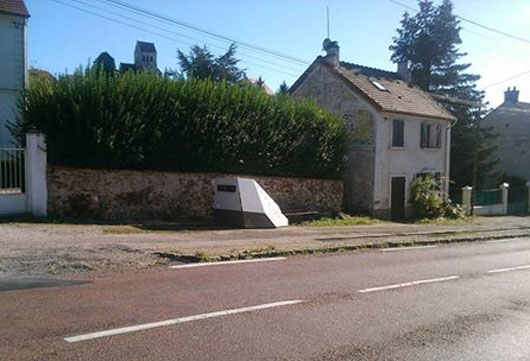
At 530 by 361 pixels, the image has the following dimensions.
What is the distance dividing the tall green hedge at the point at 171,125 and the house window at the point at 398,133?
224 inches

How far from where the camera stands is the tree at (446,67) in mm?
40000

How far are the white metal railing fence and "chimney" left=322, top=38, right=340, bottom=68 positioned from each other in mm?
18581

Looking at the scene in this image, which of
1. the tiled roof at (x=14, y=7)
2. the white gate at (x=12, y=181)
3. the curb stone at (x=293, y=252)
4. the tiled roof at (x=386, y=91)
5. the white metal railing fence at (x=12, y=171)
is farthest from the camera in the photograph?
the tiled roof at (x=386, y=91)

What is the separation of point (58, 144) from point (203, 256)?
8.31 meters

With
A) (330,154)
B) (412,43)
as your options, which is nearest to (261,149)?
(330,154)

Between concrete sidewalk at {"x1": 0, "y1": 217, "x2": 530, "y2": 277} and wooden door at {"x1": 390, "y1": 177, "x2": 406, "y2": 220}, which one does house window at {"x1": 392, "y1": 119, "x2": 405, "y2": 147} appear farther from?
concrete sidewalk at {"x1": 0, "y1": 217, "x2": 530, "y2": 277}

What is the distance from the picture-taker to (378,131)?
88.8 ft

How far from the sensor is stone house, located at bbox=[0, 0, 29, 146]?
23297 mm

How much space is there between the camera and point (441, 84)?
42.3 meters

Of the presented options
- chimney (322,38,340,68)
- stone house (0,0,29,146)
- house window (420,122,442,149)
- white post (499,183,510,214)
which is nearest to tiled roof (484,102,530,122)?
white post (499,183,510,214)

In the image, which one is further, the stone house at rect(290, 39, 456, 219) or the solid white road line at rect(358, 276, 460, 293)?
the stone house at rect(290, 39, 456, 219)

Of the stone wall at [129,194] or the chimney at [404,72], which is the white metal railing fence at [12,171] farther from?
the chimney at [404,72]

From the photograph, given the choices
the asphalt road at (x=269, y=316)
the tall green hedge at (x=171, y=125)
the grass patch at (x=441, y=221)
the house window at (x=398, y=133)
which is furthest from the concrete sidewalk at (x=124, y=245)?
the house window at (x=398, y=133)

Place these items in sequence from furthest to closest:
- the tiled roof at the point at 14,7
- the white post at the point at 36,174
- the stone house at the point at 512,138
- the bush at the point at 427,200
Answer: the stone house at the point at 512,138 < the bush at the point at 427,200 < the tiled roof at the point at 14,7 < the white post at the point at 36,174
